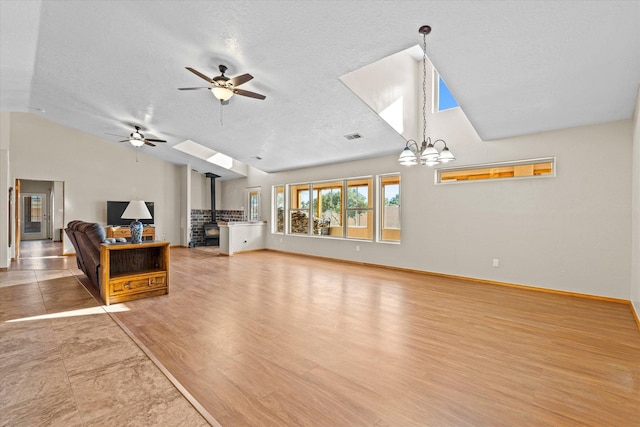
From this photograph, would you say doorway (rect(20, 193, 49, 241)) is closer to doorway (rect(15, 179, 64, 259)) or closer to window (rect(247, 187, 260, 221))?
doorway (rect(15, 179, 64, 259))

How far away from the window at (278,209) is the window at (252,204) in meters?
1.00

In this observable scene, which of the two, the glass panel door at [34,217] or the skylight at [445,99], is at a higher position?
the skylight at [445,99]

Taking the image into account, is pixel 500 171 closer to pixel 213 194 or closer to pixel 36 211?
pixel 213 194

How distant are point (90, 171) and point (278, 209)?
18.3ft

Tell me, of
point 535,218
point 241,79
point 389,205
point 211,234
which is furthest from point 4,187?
point 535,218

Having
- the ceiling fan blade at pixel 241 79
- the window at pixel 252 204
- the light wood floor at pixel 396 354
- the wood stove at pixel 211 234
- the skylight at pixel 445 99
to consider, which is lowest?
the light wood floor at pixel 396 354

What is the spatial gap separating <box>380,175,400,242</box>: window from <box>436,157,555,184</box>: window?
120 cm

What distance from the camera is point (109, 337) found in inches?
107

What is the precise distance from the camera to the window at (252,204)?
970 centimetres

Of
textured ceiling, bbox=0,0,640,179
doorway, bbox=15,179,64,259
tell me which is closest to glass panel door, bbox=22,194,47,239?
doorway, bbox=15,179,64,259

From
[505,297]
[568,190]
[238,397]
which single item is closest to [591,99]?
[568,190]

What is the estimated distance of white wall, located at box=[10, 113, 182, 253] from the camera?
24.7 feet

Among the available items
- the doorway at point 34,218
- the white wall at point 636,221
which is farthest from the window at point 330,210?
the doorway at point 34,218

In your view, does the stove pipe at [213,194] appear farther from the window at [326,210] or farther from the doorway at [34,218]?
the doorway at [34,218]
